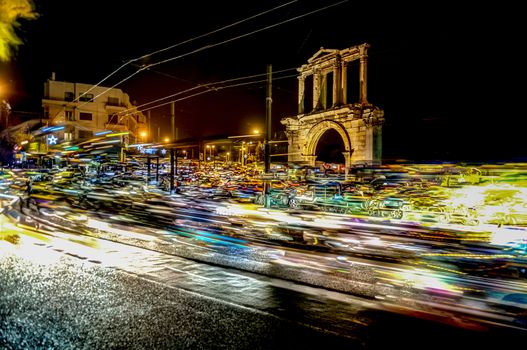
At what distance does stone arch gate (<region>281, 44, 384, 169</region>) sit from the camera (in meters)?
22.4

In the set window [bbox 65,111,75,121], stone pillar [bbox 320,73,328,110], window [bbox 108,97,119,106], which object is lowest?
stone pillar [bbox 320,73,328,110]

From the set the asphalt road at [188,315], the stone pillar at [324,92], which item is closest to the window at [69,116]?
the stone pillar at [324,92]

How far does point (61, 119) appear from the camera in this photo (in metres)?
48.3

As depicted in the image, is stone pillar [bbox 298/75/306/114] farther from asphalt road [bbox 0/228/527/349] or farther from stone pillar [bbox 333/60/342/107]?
asphalt road [bbox 0/228/527/349]

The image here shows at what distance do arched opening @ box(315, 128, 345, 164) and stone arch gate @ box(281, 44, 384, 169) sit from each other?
0.76 meters

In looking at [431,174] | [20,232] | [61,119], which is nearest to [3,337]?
[20,232]

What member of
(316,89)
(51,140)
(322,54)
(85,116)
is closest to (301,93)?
(316,89)

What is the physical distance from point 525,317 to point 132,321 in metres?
4.78

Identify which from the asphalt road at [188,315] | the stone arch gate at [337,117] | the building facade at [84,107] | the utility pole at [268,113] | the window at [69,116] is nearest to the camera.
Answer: the asphalt road at [188,315]

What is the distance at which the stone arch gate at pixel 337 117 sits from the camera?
22.4 meters

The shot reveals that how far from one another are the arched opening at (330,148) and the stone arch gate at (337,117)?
2.49ft

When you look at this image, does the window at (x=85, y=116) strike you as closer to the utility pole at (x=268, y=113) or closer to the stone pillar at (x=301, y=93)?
the stone pillar at (x=301, y=93)

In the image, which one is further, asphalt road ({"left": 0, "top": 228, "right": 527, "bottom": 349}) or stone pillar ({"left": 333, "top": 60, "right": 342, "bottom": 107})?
stone pillar ({"left": 333, "top": 60, "right": 342, "bottom": 107})

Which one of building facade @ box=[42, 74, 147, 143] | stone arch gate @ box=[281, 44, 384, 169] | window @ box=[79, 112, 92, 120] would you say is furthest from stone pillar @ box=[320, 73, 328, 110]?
window @ box=[79, 112, 92, 120]
